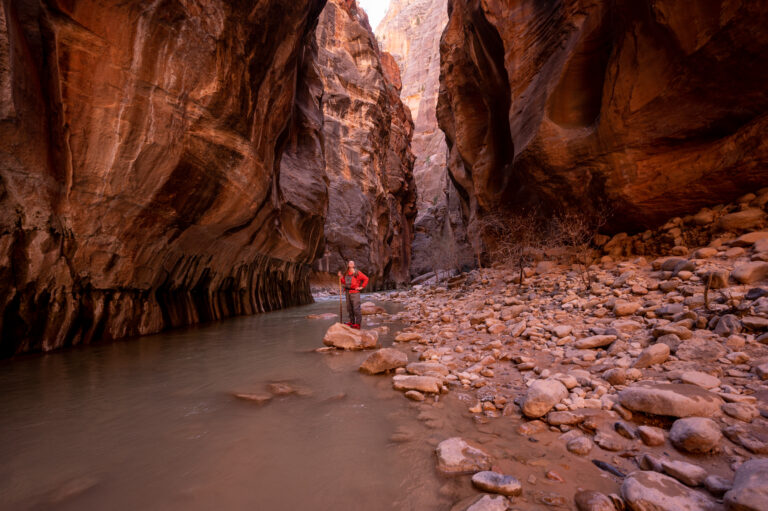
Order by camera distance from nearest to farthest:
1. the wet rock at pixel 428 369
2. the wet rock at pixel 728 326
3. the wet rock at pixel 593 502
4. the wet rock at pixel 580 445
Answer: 1. the wet rock at pixel 593 502
2. the wet rock at pixel 580 445
3. the wet rock at pixel 728 326
4. the wet rock at pixel 428 369

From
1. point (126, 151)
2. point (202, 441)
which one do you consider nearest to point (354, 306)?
point (202, 441)

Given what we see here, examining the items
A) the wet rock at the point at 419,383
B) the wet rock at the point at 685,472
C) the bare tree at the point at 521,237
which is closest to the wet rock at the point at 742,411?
the wet rock at the point at 685,472

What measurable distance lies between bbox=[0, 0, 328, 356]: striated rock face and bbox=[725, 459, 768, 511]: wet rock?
8931 mm

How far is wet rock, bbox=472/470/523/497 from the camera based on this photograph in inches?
76.9

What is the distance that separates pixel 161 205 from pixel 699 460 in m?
9.72

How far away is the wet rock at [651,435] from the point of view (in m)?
2.26

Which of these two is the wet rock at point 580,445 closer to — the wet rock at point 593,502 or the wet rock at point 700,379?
the wet rock at point 593,502

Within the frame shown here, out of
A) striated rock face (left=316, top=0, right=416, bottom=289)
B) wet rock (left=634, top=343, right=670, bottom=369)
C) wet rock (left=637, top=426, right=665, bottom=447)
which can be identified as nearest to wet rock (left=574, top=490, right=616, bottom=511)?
wet rock (left=637, top=426, right=665, bottom=447)

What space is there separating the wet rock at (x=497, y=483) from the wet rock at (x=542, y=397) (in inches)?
39.7

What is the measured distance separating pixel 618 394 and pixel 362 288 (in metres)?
5.58

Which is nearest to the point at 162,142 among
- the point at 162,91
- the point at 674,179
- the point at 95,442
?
the point at 162,91

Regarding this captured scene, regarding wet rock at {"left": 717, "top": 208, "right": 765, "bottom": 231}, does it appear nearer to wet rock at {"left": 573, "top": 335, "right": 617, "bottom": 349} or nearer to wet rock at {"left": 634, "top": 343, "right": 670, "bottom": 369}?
wet rock at {"left": 573, "top": 335, "right": 617, "bottom": 349}

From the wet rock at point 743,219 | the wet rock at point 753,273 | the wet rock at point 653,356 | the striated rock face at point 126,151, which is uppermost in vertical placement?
the striated rock face at point 126,151

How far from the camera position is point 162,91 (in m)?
6.81
